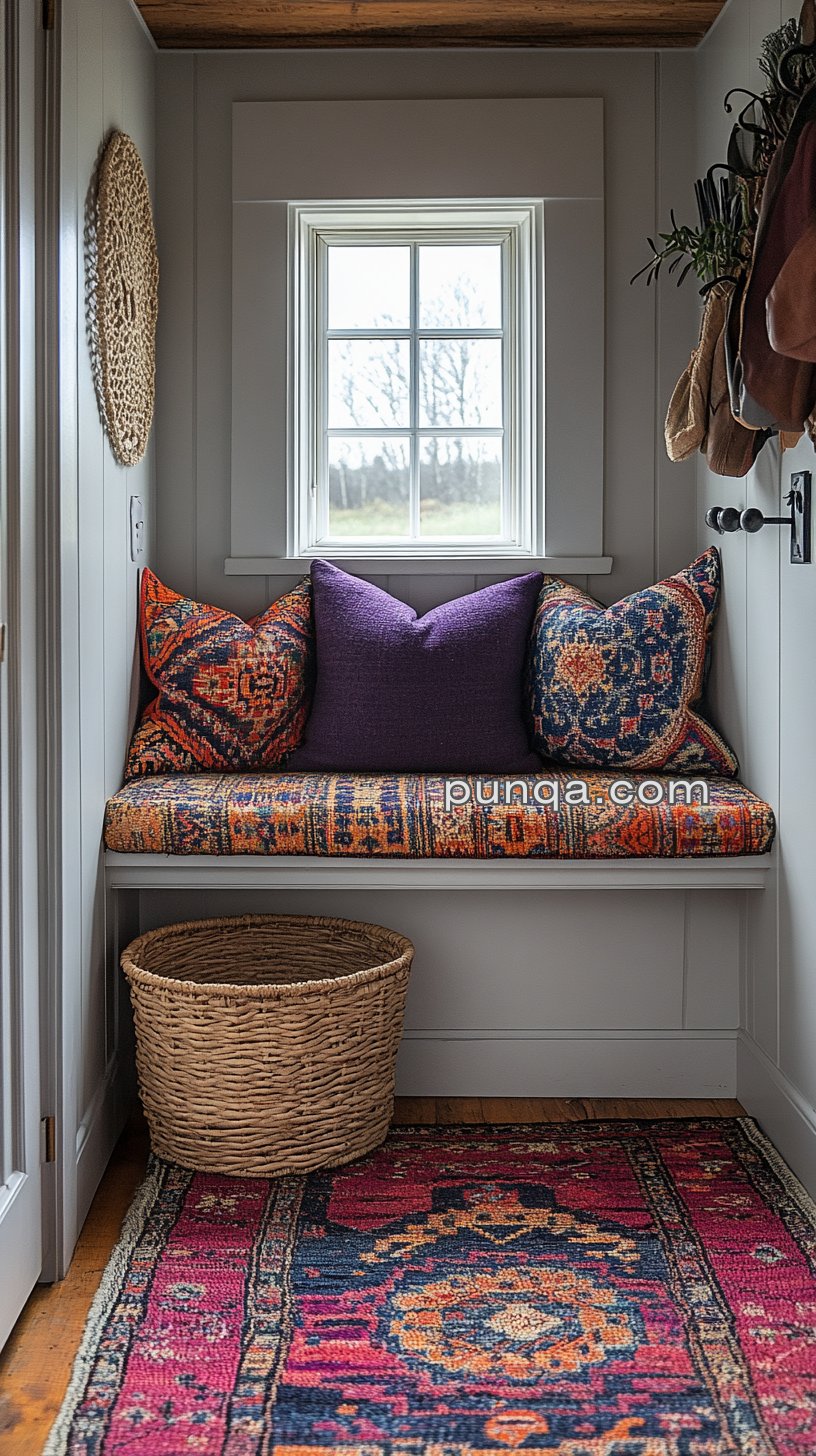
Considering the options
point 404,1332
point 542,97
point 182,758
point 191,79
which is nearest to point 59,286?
point 182,758

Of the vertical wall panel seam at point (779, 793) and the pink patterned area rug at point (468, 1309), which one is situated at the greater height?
the vertical wall panel seam at point (779, 793)

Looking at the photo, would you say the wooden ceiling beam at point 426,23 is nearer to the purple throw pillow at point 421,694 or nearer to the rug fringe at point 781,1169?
the purple throw pillow at point 421,694

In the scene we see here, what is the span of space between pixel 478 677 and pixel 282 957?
73 cm

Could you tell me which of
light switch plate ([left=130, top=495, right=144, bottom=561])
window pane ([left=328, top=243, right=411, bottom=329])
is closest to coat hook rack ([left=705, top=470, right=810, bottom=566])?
window pane ([left=328, top=243, right=411, bottom=329])

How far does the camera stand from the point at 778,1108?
2.46m

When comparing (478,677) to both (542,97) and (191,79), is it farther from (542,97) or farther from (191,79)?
(191,79)

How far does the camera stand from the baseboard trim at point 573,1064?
2752 mm

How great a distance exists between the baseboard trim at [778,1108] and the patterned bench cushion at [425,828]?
1.49 feet

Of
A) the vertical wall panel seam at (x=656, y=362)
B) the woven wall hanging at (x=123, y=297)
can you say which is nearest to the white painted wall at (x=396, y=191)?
the vertical wall panel seam at (x=656, y=362)

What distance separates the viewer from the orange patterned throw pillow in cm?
272

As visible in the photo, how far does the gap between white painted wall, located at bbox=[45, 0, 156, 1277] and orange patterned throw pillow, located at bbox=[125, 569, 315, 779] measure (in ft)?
0.23

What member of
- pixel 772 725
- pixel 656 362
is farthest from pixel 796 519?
pixel 656 362

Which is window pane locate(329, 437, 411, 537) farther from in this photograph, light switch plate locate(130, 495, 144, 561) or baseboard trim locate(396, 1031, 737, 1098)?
baseboard trim locate(396, 1031, 737, 1098)

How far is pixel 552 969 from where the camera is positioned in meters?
2.75
